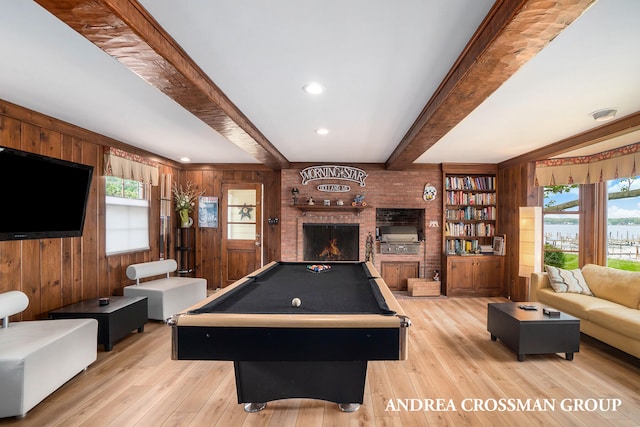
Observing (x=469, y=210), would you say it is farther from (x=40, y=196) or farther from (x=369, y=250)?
(x=40, y=196)

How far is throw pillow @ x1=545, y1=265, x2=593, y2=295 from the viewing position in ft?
13.0

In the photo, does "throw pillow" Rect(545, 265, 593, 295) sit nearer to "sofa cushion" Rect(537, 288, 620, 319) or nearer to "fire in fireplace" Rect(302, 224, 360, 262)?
"sofa cushion" Rect(537, 288, 620, 319)

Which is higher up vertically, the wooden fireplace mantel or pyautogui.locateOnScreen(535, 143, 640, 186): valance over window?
pyautogui.locateOnScreen(535, 143, 640, 186): valance over window

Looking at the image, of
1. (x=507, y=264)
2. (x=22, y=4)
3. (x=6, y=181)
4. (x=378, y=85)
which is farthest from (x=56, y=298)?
(x=507, y=264)

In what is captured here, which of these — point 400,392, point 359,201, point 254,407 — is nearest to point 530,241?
point 359,201

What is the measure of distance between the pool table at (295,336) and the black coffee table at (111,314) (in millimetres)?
1809

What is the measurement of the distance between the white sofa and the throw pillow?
5.21m

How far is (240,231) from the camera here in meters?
6.17

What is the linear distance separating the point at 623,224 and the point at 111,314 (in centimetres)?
683

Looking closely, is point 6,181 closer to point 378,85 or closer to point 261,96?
point 261,96

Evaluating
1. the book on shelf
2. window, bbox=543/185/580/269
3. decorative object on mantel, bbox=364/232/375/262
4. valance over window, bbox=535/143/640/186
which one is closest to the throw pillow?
window, bbox=543/185/580/269

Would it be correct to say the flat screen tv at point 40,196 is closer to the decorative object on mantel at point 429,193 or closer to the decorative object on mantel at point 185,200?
the decorative object on mantel at point 185,200

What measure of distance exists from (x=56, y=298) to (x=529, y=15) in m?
4.77

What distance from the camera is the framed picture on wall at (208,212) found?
20.1 feet
